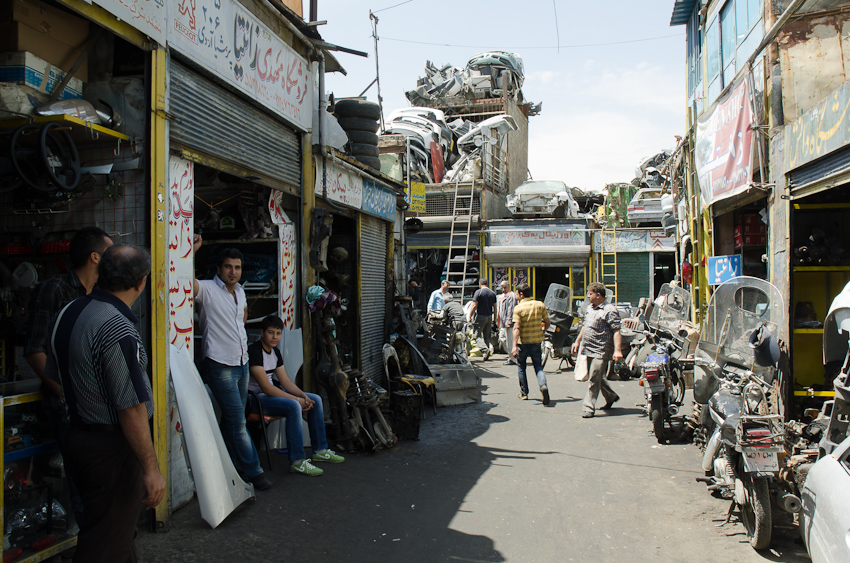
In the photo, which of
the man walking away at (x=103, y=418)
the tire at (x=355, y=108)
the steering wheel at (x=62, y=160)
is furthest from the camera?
the tire at (x=355, y=108)

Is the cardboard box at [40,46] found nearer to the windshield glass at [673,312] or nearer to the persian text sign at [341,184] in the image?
the persian text sign at [341,184]

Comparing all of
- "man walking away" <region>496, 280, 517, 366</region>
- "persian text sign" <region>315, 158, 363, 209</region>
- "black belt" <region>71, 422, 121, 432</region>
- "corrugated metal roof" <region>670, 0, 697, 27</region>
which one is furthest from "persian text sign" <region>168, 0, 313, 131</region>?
"corrugated metal roof" <region>670, 0, 697, 27</region>

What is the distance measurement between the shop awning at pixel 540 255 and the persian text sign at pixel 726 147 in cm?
971

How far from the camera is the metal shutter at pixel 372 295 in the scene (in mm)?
9258

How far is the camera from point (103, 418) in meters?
2.79

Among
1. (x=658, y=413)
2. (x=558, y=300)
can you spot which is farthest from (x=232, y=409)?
(x=558, y=300)

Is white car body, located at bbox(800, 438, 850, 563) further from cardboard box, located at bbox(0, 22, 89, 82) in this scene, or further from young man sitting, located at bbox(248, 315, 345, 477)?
cardboard box, located at bbox(0, 22, 89, 82)

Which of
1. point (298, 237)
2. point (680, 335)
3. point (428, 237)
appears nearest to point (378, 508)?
point (298, 237)

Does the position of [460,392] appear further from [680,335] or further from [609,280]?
[609,280]

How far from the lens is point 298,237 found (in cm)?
722

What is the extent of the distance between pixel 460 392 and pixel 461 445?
7.57 ft

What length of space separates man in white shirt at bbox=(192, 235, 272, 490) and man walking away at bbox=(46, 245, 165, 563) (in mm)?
2110

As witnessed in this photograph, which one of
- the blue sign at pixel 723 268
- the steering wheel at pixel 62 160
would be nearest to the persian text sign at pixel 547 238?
the blue sign at pixel 723 268

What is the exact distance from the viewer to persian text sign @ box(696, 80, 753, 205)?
787 cm
